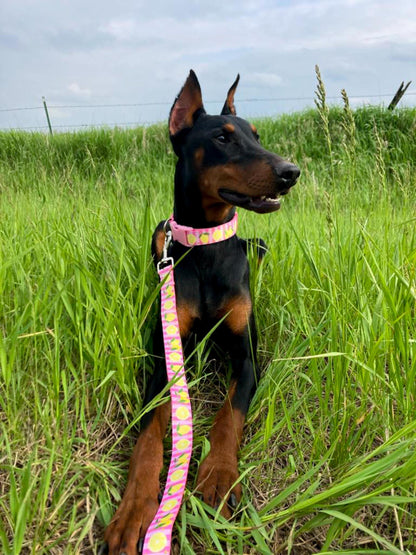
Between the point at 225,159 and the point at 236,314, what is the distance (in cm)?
79

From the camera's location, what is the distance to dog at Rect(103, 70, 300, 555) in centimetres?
190

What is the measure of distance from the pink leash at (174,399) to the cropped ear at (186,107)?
54 centimetres

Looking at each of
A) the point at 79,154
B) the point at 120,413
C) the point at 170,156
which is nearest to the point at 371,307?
the point at 120,413

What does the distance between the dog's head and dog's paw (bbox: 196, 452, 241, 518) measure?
1.13 m

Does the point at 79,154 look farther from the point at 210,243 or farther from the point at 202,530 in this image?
the point at 202,530

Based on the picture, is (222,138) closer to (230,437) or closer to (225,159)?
(225,159)

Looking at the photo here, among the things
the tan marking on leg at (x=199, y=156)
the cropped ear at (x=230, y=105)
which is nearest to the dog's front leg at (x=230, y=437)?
the tan marking on leg at (x=199, y=156)

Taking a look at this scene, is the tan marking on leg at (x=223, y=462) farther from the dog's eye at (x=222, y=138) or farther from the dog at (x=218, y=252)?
the dog's eye at (x=222, y=138)

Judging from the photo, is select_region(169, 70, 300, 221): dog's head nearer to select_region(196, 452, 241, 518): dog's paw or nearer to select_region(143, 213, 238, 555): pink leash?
select_region(143, 213, 238, 555): pink leash

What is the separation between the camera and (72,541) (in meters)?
1.51

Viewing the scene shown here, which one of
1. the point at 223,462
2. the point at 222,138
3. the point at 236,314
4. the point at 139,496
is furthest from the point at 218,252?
the point at 139,496

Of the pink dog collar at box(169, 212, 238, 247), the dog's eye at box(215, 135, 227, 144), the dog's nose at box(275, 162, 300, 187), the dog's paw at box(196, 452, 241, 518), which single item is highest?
the dog's eye at box(215, 135, 227, 144)

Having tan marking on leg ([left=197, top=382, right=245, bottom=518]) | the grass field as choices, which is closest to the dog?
tan marking on leg ([left=197, top=382, right=245, bottom=518])

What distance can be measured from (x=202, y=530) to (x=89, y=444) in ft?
2.01
